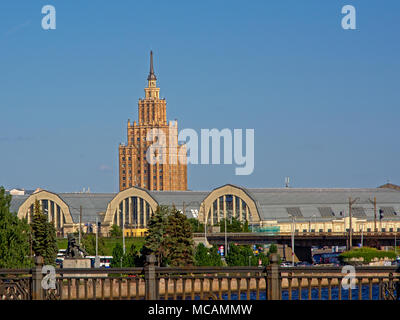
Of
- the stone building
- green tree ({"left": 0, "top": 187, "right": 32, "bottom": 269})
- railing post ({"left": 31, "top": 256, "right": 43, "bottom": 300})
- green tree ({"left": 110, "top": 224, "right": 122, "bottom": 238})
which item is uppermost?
the stone building

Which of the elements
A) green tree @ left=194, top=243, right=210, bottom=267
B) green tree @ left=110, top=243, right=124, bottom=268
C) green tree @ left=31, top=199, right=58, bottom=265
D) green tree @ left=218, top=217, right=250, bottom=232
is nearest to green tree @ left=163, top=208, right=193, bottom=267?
green tree @ left=194, top=243, right=210, bottom=267

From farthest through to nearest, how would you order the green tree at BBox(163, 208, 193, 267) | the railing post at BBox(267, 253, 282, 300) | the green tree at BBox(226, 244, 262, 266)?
the green tree at BBox(226, 244, 262, 266) → the green tree at BBox(163, 208, 193, 267) → the railing post at BBox(267, 253, 282, 300)

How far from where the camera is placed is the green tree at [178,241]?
243 feet

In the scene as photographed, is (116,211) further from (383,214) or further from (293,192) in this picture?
(383,214)

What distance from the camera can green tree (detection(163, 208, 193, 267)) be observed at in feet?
243

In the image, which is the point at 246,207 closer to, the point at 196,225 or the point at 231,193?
the point at 231,193

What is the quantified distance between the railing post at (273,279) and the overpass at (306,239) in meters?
87.1

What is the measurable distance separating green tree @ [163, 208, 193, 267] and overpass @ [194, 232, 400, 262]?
113 feet

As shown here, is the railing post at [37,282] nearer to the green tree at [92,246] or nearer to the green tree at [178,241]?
the green tree at [178,241]

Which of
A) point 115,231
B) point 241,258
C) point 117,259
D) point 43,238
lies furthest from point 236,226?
point 43,238

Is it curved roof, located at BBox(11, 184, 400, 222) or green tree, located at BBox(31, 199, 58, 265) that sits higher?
curved roof, located at BBox(11, 184, 400, 222)

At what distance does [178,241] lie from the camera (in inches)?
2945

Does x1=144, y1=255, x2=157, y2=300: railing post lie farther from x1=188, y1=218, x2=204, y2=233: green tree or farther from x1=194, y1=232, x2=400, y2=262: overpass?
x1=188, y1=218, x2=204, y2=233: green tree
